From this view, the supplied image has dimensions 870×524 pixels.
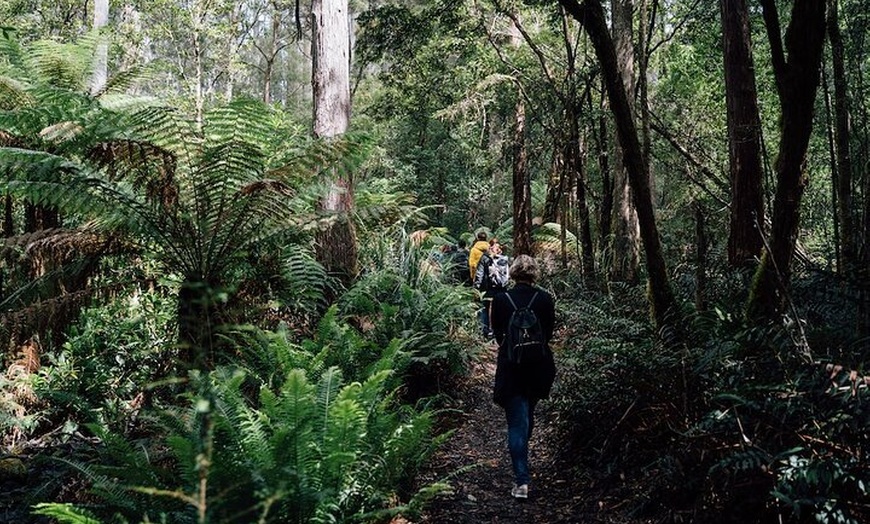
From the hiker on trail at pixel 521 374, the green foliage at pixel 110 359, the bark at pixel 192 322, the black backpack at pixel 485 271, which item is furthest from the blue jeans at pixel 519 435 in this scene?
the black backpack at pixel 485 271

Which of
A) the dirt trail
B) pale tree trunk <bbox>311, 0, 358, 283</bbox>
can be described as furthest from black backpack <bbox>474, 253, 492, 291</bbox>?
the dirt trail

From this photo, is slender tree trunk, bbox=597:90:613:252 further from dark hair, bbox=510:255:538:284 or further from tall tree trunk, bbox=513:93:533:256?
dark hair, bbox=510:255:538:284

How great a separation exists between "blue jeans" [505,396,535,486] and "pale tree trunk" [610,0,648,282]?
20.2ft

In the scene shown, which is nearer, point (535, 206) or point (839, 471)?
point (839, 471)

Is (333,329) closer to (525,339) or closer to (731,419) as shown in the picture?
(525,339)

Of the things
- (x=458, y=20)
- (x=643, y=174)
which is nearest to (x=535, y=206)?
(x=458, y=20)

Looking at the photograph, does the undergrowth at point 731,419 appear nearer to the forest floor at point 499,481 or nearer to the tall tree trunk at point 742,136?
the forest floor at point 499,481

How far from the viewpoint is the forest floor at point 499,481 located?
12.2 feet

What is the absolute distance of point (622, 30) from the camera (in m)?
9.91

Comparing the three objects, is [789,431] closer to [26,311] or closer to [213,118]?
[213,118]

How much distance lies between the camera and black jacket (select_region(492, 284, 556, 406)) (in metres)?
4.06

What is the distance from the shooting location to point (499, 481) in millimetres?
4469

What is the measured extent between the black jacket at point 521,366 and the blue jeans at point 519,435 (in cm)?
6

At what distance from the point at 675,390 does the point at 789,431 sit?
104cm
